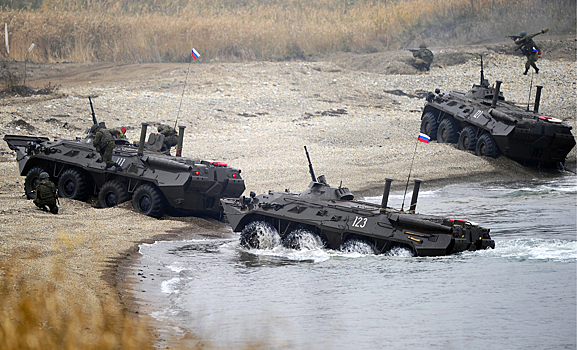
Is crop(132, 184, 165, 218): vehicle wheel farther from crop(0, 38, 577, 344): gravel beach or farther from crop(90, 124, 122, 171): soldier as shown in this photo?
crop(90, 124, 122, 171): soldier

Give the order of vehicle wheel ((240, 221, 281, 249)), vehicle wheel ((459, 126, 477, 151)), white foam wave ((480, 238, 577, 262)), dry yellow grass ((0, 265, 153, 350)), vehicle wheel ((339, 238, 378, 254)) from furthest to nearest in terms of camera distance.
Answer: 1. vehicle wheel ((459, 126, 477, 151))
2. vehicle wheel ((240, 221, 281, 249))
3. vehicle wheel ((339, 238, 378, 254))
4. white foam wave ((480, 238, 577, 262))
5. dry yellow grass ((0, 265, 153, 350))

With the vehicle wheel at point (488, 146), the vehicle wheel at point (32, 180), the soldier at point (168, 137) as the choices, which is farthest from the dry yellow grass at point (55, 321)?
the vehicle wheel at point (488, 146)

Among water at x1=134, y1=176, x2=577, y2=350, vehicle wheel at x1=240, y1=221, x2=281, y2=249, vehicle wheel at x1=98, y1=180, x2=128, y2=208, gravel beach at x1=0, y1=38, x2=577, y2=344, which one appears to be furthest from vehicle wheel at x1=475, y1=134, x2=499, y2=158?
vehicle wheel at x1=98, y1=180, x2=128, y2=208

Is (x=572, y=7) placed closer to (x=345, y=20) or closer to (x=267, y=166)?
(x=345, y=20)

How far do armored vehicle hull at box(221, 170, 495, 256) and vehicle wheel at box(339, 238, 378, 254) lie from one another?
0.02 meters

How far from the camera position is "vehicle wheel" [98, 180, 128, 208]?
16555 millimetres

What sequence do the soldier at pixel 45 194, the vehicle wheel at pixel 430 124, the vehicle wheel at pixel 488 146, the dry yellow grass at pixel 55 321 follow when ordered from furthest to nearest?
the vehicle wheel at pixel 430 124
the vehicle wheel at pixel 488 146
the soldier at pixel 45 194
the dry yellow grass at pixel 55 321

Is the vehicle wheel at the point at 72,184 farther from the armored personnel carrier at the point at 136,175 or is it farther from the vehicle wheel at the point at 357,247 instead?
the vehicle wheel at the point at 357,247

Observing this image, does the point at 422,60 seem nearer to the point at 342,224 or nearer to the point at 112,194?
the point at 112,194

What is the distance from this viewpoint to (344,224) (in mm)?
13070

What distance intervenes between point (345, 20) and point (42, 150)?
26962 millimetres

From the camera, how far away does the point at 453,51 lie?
3819 centimetres

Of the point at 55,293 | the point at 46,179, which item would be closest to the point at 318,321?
the point at 55,293

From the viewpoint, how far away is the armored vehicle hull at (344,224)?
39.3 feet
